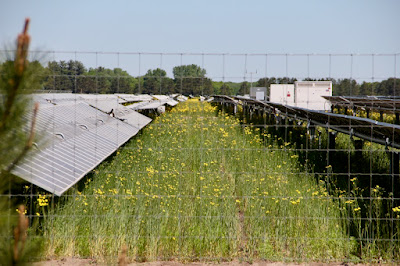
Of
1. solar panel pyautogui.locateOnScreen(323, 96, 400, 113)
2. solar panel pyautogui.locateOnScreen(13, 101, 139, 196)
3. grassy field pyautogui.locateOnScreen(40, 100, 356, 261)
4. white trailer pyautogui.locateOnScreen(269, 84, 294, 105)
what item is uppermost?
white trailer pyautogui.locateOnScreen(269, 84, 294, 105)

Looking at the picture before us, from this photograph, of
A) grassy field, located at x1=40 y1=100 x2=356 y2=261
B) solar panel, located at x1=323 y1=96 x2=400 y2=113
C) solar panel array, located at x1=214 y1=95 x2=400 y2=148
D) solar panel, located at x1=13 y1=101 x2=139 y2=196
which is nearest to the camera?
solar panel, located at x1=13 y1=101 x2=139 y2=196

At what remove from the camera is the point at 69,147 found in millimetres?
6809

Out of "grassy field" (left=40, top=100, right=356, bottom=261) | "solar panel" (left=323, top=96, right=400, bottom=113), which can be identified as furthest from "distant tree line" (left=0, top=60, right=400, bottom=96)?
"solar panel" (left=323, top=96, right=400, bottom=113)

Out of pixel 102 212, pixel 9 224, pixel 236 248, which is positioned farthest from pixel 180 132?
pixel 9 224

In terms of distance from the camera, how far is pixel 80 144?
23.7ft

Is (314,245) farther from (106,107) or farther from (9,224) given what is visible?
(106,107)

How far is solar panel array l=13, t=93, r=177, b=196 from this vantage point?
197 inches

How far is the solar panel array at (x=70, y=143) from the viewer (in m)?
5.01

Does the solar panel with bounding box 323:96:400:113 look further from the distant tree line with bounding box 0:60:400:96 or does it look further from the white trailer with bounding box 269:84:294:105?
the distant tree line with bounding box 0:60:400:96

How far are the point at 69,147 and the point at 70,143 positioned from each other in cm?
27

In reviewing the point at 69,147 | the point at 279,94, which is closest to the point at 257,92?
the point at 279,94

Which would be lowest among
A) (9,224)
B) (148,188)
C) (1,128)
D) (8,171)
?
(148,188)

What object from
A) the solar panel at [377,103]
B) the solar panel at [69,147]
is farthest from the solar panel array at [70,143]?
the solar panel at [377,103]

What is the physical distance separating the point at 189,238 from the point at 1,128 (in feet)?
13.0
